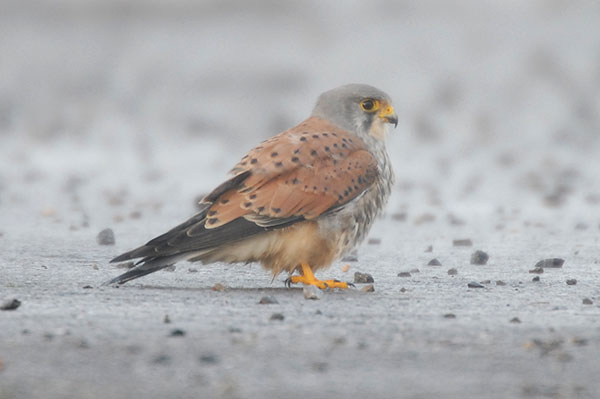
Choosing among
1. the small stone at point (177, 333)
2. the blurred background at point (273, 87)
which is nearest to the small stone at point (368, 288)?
the small stone at point (177, 333)

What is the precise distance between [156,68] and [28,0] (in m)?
2.62

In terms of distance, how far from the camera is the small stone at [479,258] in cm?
743

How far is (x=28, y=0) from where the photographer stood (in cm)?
1853

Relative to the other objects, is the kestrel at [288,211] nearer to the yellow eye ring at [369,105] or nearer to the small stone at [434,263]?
the yellow eye ring at [369,105]

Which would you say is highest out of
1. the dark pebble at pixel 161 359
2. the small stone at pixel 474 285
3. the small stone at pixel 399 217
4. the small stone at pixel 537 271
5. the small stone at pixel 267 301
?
the small stone at pixel 399 217

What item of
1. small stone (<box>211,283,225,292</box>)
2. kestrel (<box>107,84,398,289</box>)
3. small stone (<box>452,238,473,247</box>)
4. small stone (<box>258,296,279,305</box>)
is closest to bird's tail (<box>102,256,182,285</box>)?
kestrel (<box>107,84,398,289</box>)

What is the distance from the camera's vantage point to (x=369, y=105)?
682cm

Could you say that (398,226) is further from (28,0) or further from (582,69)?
(28,0)

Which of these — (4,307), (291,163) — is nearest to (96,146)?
(291,163)

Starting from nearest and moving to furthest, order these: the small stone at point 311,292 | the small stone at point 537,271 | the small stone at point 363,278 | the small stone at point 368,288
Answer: the small stone at point 311,292, the small stone at point 368,288, the small stone at point 363,278, the small stone at point 537,271

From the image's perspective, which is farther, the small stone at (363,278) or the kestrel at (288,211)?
the small stone at (363,278)

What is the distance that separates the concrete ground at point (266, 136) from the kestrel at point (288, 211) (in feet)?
0.56

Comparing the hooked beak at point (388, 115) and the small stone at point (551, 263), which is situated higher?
the hooked beak at point (388, 115)

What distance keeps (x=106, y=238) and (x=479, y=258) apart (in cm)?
233
